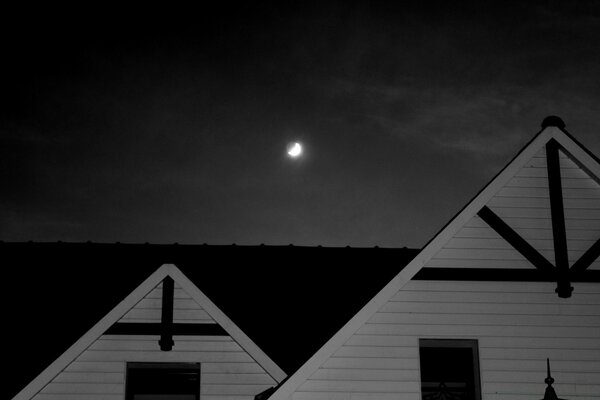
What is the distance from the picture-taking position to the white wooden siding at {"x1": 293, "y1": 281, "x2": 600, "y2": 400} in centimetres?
1064

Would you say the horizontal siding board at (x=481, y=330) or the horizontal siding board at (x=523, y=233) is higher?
the horizontal siding board at (x=523, y=233)

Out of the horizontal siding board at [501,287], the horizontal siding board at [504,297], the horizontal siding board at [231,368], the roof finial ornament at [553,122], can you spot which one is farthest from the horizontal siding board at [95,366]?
the roof finial ornament at [553,122]

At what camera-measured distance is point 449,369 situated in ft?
39.2

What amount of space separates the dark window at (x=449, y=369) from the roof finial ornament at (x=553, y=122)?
362cm

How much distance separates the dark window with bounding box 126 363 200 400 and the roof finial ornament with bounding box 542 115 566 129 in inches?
273

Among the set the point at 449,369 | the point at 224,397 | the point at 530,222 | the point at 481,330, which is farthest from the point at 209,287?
the point at 530,222

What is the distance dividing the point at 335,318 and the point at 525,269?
14.2 ft

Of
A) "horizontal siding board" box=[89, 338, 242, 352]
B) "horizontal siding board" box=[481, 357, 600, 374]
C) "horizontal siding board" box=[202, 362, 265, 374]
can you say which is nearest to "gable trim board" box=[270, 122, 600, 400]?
"horizontal siding board" box=[481, 357, 600, 374]

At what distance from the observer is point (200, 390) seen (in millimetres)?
11930

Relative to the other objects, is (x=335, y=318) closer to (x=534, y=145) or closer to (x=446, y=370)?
(x=446, y=370)

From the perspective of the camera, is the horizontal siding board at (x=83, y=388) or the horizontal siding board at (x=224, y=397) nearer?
the horizontal siding board at (x=83, y=388)

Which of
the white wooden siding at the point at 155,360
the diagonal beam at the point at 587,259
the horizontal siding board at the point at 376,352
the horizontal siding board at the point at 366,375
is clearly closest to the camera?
the horizontal siding board at the point at 366,375

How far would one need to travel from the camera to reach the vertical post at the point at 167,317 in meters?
12.0

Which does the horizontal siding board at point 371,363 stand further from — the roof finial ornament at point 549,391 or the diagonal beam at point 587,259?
the diagonal beam at point 587,259
